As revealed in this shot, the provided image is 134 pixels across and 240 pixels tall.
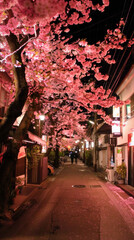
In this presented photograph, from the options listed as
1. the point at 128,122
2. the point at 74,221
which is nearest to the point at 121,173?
the point at 128,122

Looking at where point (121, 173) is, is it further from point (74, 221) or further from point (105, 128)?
point (74, 221)

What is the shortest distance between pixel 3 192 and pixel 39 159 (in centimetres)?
834

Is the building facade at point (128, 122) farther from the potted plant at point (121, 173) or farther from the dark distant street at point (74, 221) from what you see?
the dark distant street at point (74, 221)

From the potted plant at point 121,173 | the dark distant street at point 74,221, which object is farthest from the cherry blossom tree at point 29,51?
the potted plant at point 121,173

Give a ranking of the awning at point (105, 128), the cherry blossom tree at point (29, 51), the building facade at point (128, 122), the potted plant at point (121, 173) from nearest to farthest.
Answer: the cherry blossom tree at point (29, 51), the building facade at point (128, 122), the potted plant at point (121, 173), the awning at point (105, 128)

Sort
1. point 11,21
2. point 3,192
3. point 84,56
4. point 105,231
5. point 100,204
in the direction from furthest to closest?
point 84,56, point 100,204, point 3,192, point 11,21, point 105,231

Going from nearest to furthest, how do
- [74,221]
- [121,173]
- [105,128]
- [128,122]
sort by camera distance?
[74,221], [128,122], [121,173], [105,128]

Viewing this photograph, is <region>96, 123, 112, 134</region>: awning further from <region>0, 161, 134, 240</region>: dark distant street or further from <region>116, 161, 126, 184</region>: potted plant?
<region>0, 161, 134, 240</region>: dark distant street

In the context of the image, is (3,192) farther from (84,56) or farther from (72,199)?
(84,56)

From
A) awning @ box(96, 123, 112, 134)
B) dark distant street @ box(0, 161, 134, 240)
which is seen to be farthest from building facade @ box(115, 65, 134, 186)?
dark distant street @ box(0, 161, 134, 240)

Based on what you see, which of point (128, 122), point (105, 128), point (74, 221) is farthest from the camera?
point (105, 128)

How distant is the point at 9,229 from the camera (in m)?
6.73

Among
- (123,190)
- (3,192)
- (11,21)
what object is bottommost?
(123,190)

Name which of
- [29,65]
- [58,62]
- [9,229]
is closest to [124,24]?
[58,62]
